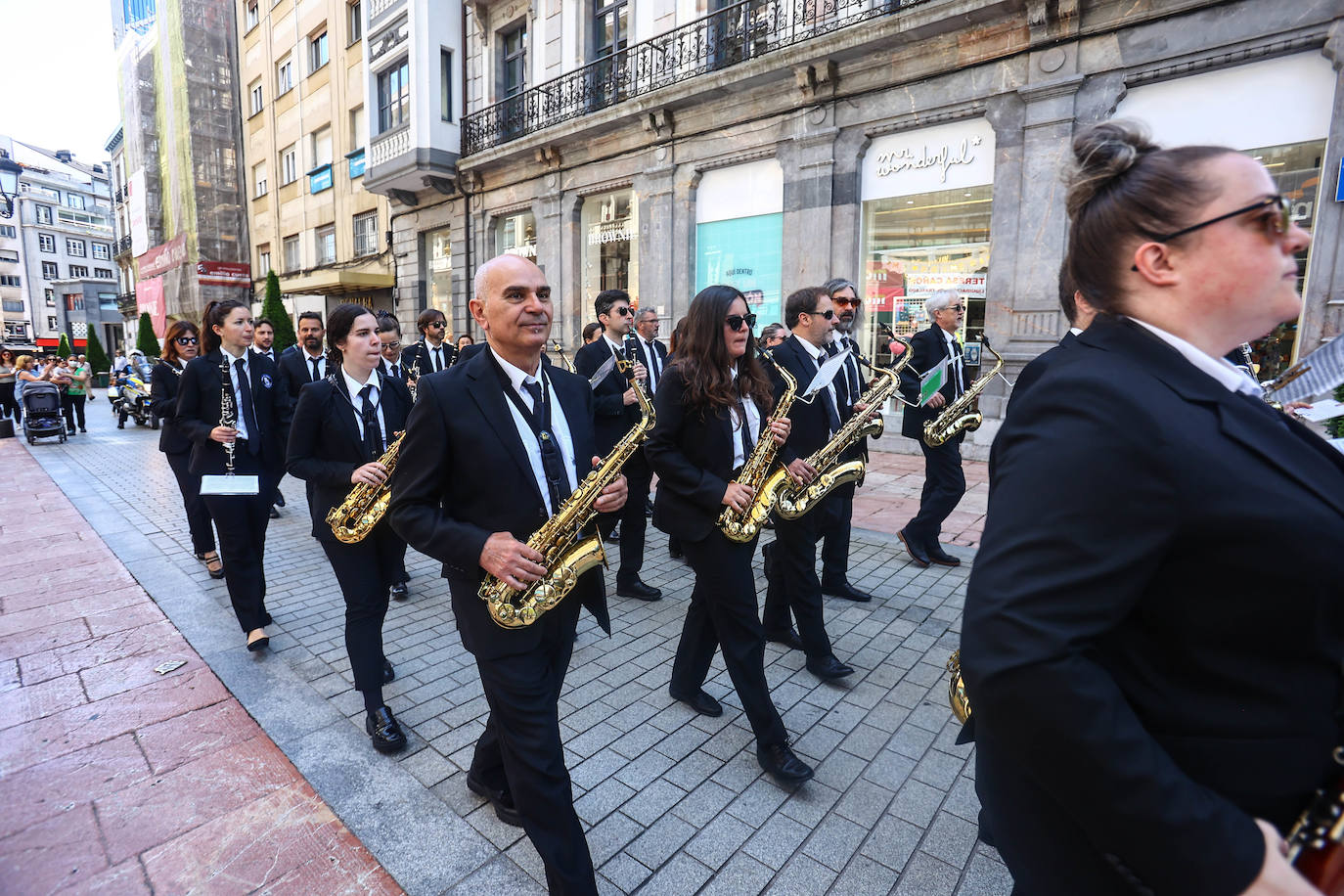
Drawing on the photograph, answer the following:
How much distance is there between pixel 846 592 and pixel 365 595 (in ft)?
11.5

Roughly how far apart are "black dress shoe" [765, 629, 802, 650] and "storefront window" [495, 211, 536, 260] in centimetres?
1438

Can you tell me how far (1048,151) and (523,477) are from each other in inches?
392

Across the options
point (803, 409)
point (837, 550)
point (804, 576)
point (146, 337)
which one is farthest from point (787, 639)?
point (146, 337)

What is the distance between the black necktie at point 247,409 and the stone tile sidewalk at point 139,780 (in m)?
1.45

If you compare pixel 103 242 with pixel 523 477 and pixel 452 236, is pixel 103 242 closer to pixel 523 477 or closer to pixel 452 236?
pixel 452 236

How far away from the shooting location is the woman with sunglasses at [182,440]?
5914mm

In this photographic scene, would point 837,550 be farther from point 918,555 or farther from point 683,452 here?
point 683,452

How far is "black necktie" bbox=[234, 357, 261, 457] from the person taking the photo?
4.92 m

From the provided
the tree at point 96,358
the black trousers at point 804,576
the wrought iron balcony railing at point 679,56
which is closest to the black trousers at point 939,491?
the black trousers at point 804,576

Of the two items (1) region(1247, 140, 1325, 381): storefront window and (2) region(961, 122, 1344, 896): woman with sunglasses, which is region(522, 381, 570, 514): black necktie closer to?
(2) region(961, 122, 1344, 896): woman with sunglasses

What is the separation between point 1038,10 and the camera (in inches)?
356

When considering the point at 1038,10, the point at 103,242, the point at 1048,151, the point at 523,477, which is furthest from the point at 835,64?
the point at 103,242

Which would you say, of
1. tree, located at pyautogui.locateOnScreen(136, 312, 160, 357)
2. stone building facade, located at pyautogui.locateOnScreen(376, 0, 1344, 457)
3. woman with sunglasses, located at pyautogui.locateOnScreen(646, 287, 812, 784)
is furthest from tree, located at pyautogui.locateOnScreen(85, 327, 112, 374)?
woman with sunglasses, located at pyautogui.locateOnScreen(646, 287, 812, 784)

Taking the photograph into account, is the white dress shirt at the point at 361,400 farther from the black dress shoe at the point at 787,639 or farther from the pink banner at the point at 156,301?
the pink banner at the point at 156,301
